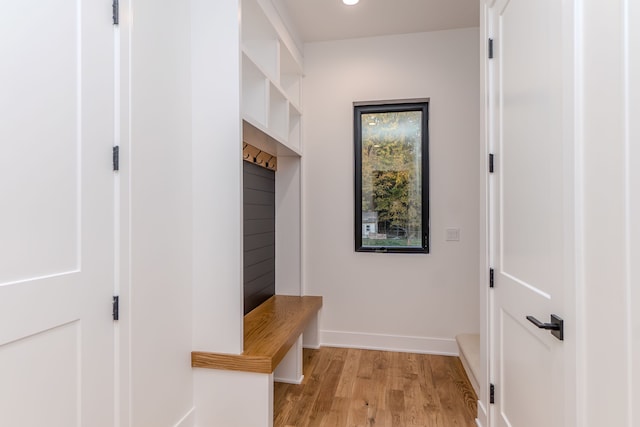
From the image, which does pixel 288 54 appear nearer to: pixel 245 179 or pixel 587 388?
pixel 245 179

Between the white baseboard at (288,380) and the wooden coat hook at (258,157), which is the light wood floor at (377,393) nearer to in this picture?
the white baseboard at (288,380)

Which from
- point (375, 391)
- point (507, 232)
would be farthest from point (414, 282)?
point (507, 232)

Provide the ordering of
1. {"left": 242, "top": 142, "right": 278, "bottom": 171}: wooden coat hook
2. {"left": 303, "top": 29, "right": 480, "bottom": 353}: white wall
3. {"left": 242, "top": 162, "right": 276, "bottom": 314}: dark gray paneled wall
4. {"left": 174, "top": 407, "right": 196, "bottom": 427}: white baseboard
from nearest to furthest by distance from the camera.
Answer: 1. {"left": 174, "top": 407, "right": 196, "bottom": 427}: white baseboard
2. {"left": 242, "top": 142, "right": 278, "bottom": 171}: wooden coat hook
3. {"left": 242, "top": 162, "right": 276, "bottom": 314}: dark gray paneled wall
4. {"left": 303, "top": 29, "right": 480, "bottom": 353}: white wall

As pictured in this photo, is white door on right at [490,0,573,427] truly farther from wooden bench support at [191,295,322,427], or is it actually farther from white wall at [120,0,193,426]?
white wall at [120,0,193,426]

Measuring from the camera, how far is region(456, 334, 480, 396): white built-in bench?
91.7 inches

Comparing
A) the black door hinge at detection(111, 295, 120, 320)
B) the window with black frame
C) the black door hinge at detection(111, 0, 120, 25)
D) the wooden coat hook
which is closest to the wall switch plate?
the window with black frame

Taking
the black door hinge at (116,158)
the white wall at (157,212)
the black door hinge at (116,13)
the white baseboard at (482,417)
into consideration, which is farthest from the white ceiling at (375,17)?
the white baseboard at (482,417)

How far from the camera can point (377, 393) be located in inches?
96.2

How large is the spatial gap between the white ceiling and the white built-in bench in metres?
2.64

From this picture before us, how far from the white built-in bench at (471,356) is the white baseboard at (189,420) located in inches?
67.0

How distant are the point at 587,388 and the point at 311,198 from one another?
8.54 ft

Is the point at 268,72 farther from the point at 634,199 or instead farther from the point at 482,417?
the point at 482,417

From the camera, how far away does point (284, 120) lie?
290 cm

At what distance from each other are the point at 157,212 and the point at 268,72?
1.33 meters
